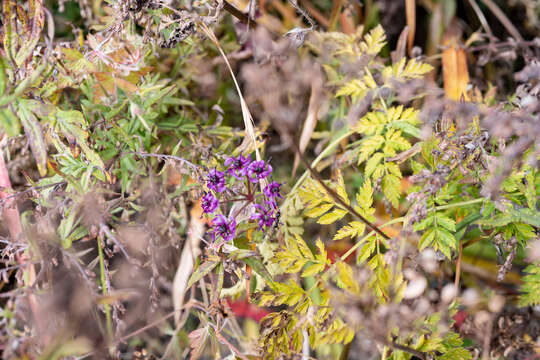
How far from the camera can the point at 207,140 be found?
119 cm

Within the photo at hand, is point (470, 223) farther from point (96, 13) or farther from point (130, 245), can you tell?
point (96, 13)

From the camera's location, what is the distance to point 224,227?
82cm

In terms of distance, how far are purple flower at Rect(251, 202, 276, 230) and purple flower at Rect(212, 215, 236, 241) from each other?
43 millimetres

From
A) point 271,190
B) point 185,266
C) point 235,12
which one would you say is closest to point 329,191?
point 271,190

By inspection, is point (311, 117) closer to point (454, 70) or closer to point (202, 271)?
point (454, 70)

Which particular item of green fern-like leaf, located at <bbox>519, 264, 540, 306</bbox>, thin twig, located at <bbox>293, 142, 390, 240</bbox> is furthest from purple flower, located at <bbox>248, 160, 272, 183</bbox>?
green fern-like leaf, located at <bbox>519, 264, 540, 306</bbox>

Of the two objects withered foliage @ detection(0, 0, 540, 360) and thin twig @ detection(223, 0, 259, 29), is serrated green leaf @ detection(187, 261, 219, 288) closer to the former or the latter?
withered foliage @ detection(0, 0, 540, 360)

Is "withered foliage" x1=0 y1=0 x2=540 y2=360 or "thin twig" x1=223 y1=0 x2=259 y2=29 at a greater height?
"thin twig" x1=223 y1=0 x2=259 y2=29

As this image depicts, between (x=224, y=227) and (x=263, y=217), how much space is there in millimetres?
76

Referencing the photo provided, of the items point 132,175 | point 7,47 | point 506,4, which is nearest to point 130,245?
point 132,175

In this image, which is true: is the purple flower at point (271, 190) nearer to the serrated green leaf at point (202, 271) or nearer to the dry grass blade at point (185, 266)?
the serrated green leaf at point (202, 271)

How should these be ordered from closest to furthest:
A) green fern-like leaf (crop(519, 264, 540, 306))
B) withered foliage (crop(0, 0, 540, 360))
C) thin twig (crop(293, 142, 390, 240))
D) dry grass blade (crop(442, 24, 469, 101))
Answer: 1. thin twig (crop(293, 142, 390, 240))
2. withered foliage (crop(0, 0, 540, 360))
3. green fern-like leaf (crop(519, 264, 540, 306))
4. dry grass blade (crop(442, 24, 469, 101))

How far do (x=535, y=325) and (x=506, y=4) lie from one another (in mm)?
1281

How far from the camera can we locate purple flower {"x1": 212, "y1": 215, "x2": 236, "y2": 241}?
815 mm
